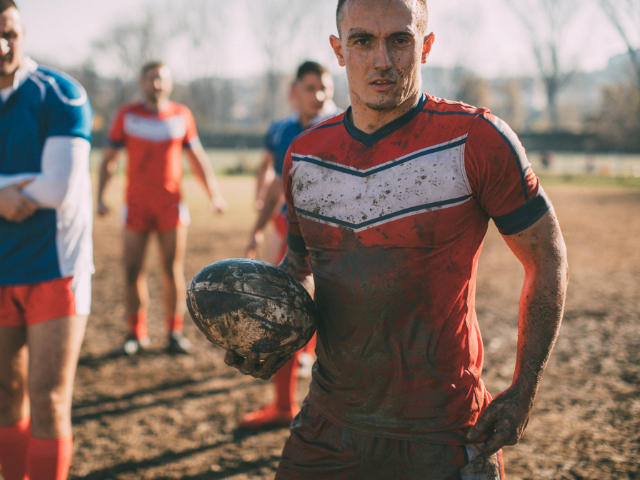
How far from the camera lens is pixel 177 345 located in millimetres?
5465

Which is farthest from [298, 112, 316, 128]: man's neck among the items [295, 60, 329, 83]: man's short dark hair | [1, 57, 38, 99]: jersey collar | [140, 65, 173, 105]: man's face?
[1, 57, 38, 99]: jersey collar

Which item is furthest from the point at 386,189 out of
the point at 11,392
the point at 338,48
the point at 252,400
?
the point at 252,400

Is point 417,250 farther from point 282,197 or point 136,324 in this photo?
point 136,324

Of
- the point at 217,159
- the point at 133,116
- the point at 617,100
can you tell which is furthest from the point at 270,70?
the point at 133,116

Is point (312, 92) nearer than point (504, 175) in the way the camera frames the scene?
No

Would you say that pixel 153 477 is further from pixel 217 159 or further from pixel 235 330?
pixel 217 159

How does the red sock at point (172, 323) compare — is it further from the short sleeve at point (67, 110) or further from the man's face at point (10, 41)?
the man's face at point (10, 41)

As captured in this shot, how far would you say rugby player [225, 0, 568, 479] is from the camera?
175cm

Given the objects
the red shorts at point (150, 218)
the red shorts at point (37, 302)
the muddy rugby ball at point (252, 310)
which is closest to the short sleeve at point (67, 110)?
the red shorts at point (37, 302)

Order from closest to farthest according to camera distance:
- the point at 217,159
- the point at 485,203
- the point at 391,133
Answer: the point at 485,203, the point at 391,133, the point at 217,159

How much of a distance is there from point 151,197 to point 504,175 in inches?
173

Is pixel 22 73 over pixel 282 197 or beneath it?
over

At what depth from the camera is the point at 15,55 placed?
2.55m

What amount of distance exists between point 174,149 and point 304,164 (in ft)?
12.8
